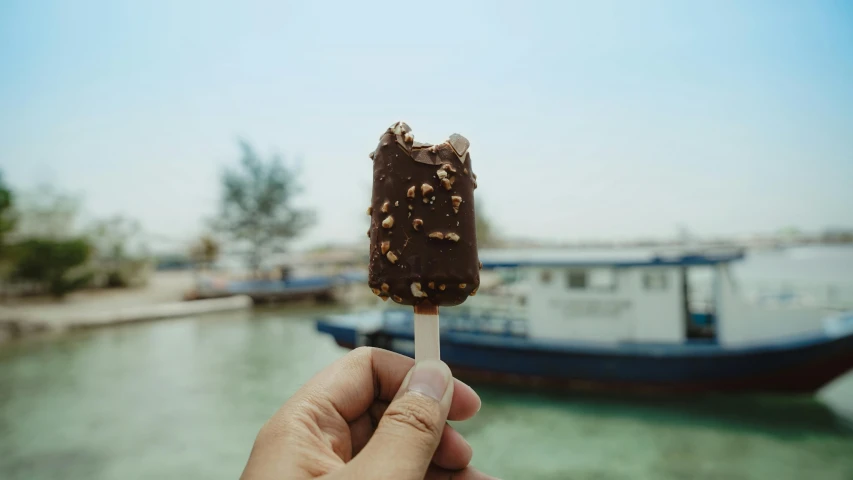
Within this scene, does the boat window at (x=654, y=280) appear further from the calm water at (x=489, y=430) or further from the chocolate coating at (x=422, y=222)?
the chocolate coating at (x=422, y=222)

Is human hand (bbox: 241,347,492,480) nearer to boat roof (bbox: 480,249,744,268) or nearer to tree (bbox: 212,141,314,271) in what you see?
boat roof (bbox: 480,249,744,268)

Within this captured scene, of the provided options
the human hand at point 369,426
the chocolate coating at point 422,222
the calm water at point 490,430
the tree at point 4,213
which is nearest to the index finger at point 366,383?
the human hand at point 369,426

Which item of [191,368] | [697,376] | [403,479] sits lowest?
[191,368]

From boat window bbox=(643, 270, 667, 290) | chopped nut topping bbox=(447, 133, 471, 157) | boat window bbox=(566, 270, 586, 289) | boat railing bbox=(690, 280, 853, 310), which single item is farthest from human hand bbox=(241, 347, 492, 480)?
boat railing bbox=(690, 280, 853, 310)

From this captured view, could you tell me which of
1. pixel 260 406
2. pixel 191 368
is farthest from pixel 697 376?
pixel 191 368

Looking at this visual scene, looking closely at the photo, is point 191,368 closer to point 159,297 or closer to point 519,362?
point 519,362
